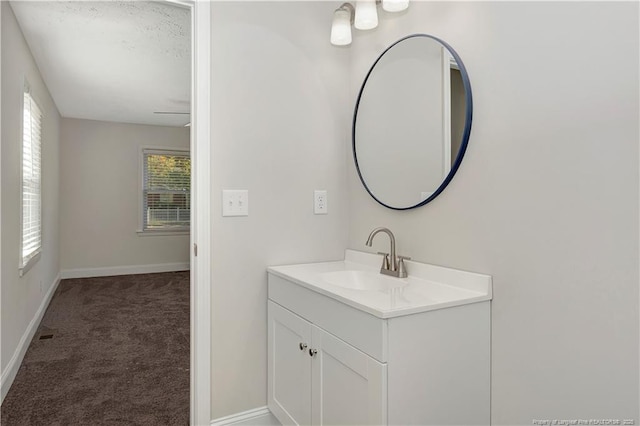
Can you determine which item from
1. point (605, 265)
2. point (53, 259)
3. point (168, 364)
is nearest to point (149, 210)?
point (53, 259)

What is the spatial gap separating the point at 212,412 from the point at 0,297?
153 centimetres

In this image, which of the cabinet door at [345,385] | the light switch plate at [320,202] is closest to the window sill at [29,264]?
the light switch plate at [320,202]

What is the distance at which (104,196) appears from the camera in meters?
6.35

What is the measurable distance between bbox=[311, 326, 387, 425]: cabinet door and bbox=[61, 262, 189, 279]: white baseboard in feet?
18.6

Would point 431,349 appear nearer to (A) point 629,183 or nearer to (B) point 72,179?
(A) point 629,183

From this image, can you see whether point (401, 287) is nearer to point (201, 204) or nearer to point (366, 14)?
point (201, 204)

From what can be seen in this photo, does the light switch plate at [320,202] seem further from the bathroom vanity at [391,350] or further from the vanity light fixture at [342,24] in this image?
the vanity light fixture at [342,24]

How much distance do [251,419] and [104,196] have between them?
17.6 feet

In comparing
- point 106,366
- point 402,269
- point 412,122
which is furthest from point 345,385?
point 106,366

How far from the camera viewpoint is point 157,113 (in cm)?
579

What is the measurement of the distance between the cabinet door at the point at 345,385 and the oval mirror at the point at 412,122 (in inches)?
26.8

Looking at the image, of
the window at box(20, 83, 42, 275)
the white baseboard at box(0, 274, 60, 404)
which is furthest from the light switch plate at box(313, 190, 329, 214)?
the window at box(20, 83, 42, 275)

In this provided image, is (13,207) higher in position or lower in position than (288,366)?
higher

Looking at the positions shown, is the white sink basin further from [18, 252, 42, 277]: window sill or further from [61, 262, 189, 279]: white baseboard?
[61, 262, 189, 279]: white baseboard
